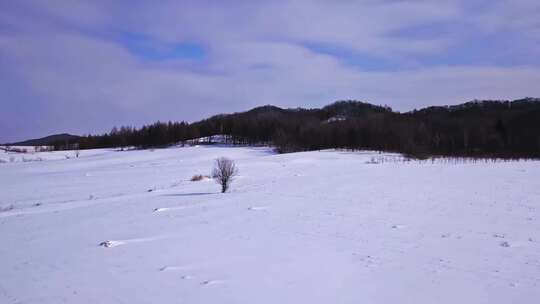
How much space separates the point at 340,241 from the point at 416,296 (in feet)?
12.3

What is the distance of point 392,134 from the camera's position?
7931cm

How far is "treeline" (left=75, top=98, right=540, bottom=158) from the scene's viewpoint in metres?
73.1

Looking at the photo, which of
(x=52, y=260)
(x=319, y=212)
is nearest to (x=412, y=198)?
(x=319, y=212)

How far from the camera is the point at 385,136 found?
79.3 metres

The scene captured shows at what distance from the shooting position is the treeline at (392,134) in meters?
73.1

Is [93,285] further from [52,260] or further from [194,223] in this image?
[194,223]

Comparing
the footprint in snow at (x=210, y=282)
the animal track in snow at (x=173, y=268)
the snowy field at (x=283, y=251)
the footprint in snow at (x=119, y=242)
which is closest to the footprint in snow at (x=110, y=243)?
the footprint in snow at (x=119, y=242)

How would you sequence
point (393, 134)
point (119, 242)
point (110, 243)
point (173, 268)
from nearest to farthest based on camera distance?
point (173, 268) < point (110, 243) < point (119, 242) < point (393, 134)

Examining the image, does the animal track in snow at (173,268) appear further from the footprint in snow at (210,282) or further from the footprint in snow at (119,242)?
the footprint in snow at (119,242)

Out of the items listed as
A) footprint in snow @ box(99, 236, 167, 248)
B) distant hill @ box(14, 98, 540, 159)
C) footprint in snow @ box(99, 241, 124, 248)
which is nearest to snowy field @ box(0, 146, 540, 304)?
footprint in snow @ box(99, 236, 167, 248)

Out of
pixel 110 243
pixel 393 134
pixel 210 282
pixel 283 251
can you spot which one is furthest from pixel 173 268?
pixel 393 134

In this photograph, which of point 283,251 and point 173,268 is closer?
point 173,268

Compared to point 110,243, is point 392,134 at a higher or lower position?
higher

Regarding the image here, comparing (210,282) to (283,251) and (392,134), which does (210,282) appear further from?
(392,134)
